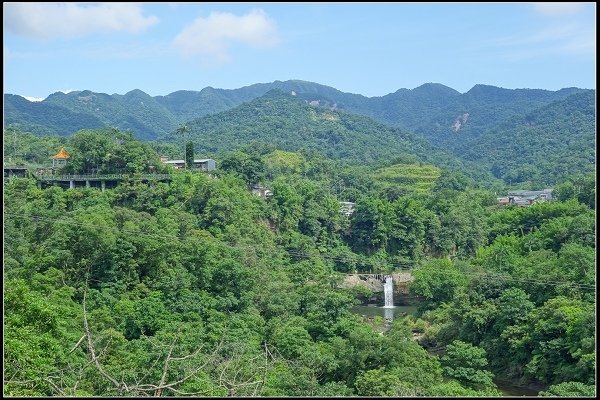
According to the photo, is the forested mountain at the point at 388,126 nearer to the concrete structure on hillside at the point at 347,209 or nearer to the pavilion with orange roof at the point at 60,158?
the concrete structure on hillside at the point at 347,209

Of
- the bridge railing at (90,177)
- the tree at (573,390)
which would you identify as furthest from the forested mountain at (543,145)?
the tree at (573,390)

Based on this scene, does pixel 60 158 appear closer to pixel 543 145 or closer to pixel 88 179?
pixel 88 179

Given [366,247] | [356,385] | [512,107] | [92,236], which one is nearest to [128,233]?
[92,236]

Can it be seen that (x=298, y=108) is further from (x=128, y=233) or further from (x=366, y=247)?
(x=128, y=233)

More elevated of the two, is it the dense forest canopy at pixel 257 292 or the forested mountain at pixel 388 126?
the forested mountain at pixel 388 126

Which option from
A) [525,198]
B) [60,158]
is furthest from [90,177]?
[525,198]

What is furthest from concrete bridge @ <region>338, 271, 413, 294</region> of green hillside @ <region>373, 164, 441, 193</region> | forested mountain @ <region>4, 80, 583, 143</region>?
forested mountain @ <region>4, 80, 583, 143</region>

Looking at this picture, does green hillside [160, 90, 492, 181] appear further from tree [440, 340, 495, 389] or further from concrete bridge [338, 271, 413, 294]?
tree [440, 340, 495, 389]
